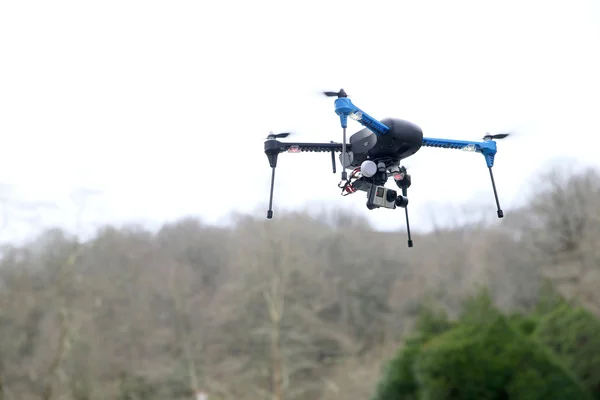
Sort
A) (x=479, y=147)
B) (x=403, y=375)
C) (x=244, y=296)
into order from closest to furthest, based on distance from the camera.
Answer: (x=479, y=147)
(x=403, y=375)
(x=244, y=296)

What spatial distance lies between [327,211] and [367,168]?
69.1 ft

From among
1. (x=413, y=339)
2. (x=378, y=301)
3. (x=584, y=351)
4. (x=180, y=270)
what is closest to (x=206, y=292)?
(x=180, y=270)

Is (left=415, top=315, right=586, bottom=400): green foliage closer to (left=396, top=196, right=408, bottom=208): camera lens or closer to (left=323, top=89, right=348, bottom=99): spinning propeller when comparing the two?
(left=396, top=196, right=408, bottom=208): camera lens

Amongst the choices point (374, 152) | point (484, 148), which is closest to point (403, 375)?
point (484, 148)

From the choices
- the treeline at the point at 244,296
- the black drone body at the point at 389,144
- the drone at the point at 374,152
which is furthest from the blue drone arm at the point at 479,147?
the treeline at the point at 244,296

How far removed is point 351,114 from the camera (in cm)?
370

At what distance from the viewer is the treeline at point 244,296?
70.2ft

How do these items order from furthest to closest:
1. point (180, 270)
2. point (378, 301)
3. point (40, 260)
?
1. point (378, 301)
2. point (180, 270)
3. point (40, 260)

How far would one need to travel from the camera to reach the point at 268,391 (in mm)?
24250

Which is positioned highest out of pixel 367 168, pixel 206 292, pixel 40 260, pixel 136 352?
pixel 367 168

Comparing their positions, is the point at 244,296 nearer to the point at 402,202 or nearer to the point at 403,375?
the point at 403,375

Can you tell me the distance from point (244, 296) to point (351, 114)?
862 inches

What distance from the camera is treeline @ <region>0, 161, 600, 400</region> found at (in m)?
21.4

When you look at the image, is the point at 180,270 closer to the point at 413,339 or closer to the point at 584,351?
the point at 413,339
